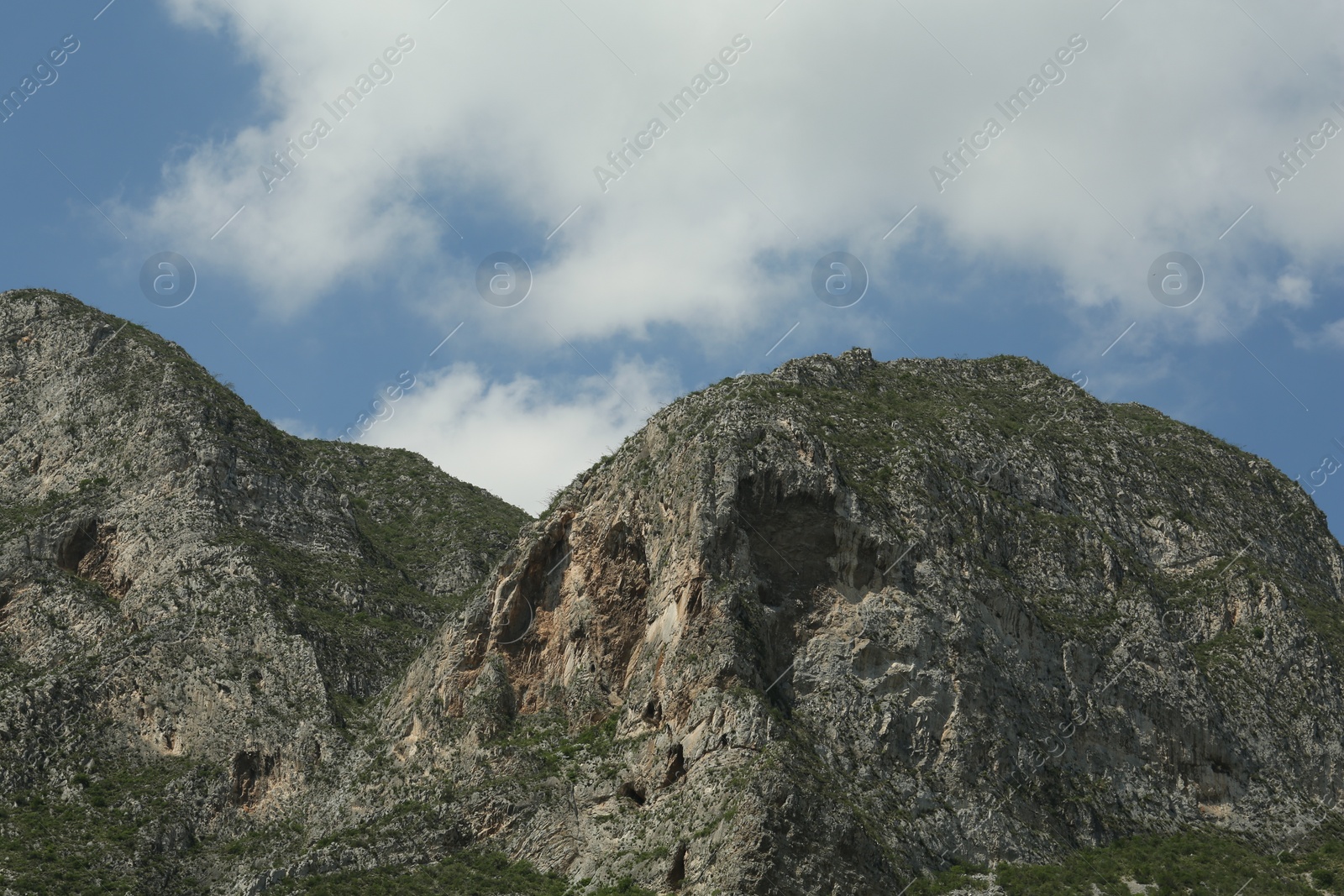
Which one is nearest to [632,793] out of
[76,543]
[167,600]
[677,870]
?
[677,870]

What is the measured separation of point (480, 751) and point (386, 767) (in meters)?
6.50

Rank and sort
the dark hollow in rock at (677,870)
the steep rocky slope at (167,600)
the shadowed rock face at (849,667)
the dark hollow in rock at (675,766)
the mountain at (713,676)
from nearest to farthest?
the dark hollow in rock at (677,870), the shadowed rock face at (849,667), the dark hollow in rock at (675,766), the mountain at (713,676), the steep rocky slope at (167,600)

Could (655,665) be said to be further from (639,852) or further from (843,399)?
(843,399)

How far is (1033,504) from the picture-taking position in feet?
342

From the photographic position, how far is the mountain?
261ft

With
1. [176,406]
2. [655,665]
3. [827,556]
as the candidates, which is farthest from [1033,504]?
[176,406]

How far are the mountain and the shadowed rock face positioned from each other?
212 millimetres

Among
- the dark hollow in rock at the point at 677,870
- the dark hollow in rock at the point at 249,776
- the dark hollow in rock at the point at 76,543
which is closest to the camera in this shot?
the dark hollow in rock at the point at 677,870

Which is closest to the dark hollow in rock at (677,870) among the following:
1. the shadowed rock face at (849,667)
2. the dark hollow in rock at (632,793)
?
the shadowed rock face at (849,667)

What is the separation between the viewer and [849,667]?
277ft

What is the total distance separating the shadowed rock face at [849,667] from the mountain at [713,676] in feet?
0.70

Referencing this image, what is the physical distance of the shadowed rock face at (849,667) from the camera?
78.2 metres

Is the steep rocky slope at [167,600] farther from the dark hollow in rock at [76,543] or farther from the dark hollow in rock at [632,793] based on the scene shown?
the dark hollow in rock at [632,793]

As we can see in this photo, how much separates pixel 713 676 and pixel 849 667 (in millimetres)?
8417
